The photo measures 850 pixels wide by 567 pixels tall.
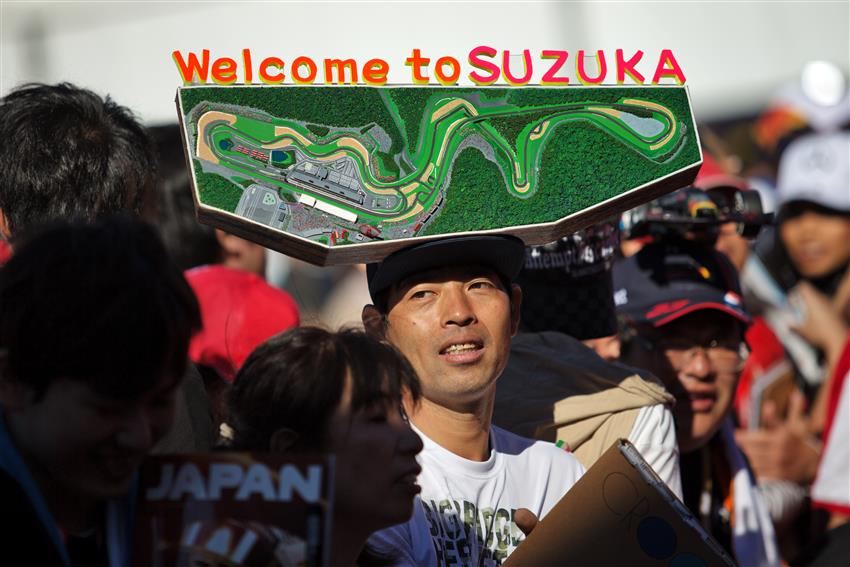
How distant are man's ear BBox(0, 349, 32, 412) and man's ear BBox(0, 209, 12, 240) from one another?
2.66ft

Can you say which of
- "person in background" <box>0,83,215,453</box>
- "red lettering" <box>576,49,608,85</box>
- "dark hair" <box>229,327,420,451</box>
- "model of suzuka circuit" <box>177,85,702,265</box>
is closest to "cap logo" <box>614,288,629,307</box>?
"model of suzuka circuit" <box>177,85,702,265</box>

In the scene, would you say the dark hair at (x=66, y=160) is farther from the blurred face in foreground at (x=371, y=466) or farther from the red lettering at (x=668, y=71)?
the red lettering at (x=668, y=71)

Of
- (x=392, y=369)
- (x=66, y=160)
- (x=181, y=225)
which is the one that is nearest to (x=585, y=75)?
(x=392, y=369)

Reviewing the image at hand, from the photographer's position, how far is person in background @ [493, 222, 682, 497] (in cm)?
320

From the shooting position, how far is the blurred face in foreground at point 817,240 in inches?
256

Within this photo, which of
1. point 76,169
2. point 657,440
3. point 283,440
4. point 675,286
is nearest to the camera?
point 283,440

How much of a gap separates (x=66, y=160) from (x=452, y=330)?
90cm

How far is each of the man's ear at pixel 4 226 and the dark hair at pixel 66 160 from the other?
0.4 inches

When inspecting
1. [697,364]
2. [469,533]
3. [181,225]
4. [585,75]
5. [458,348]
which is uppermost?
[585,75]

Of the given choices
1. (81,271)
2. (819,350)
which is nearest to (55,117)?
(81,271)

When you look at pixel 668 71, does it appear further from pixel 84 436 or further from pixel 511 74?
pixel 84 436

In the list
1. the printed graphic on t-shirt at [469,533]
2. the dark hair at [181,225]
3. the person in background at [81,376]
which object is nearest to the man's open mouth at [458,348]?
the printed graphic on t-shirt at [469,533]

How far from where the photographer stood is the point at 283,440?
2035 mm

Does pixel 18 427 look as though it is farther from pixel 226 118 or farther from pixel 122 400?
pixel 226 118
